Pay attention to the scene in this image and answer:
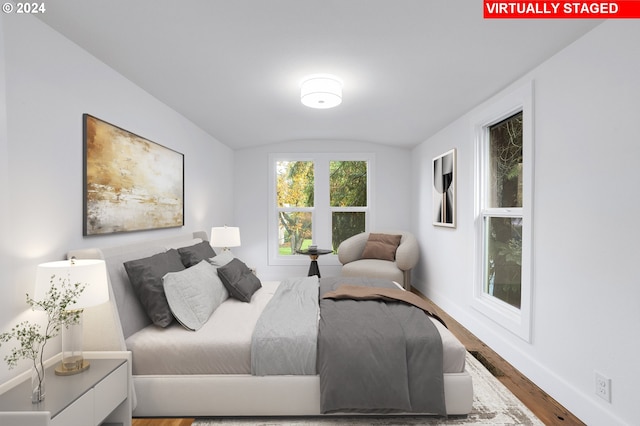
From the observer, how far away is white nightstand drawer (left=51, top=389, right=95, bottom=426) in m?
1.39

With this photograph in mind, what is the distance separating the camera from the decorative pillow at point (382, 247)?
4969 mm

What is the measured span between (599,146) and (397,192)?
375 centimetres

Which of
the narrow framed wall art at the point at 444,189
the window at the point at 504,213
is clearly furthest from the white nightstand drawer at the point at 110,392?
the narrow framed wall art at the point at 444,189

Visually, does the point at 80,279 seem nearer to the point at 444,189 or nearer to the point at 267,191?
the point at 444,189

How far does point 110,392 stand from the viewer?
1.71 m

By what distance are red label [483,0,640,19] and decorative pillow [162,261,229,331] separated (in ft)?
8.24

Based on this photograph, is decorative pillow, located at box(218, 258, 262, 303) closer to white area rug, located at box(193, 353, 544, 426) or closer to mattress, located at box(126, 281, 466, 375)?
mattress, located at box(126, 281, 466, 375)

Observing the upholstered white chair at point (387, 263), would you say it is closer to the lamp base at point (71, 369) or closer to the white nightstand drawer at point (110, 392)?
the white nightstand drawer at point (110, 392)

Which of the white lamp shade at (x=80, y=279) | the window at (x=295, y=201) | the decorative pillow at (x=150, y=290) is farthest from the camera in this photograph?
the window at (x=295, y=201)

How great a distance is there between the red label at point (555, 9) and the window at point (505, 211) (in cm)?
69

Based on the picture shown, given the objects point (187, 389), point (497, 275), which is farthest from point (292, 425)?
point (497, 275)

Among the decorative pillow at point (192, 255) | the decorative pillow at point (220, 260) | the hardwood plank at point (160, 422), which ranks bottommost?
the hardwood plank at point (160, 422)

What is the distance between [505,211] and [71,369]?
3.27m

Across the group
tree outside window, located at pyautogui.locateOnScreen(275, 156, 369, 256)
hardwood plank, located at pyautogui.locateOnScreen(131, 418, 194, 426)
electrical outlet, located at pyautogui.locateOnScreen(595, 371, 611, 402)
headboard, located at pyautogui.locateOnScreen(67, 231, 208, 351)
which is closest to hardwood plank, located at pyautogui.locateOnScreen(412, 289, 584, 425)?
electrical outlet, located at pyautogui.locateOnScreen(595, 371, 611, 402)
